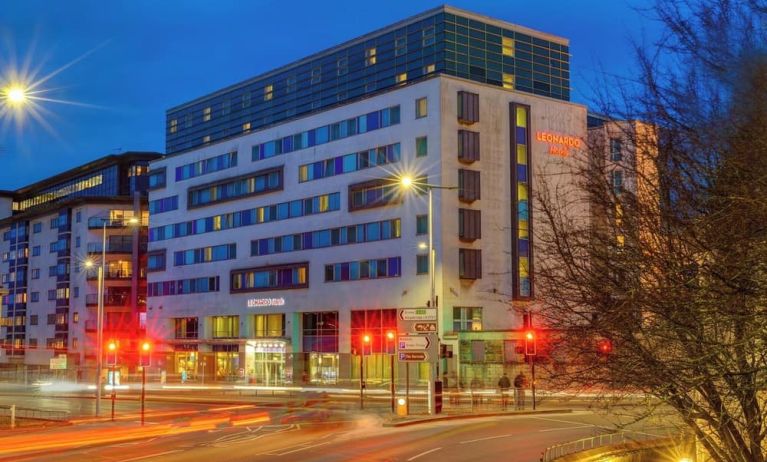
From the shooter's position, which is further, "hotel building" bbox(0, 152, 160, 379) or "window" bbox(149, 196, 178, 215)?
"hotel building" bbox(0, 152, 160, 379)

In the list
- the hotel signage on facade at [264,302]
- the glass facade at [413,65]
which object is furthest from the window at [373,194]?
the hotel signage on facade at [264,302]

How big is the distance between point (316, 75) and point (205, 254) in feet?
78.1

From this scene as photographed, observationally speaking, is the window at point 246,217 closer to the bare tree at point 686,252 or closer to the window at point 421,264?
the window at point 421,264

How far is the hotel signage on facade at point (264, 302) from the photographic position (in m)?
77.6

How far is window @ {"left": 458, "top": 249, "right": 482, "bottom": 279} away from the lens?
65.2 metres

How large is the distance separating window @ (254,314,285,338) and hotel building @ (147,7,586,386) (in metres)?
0.16

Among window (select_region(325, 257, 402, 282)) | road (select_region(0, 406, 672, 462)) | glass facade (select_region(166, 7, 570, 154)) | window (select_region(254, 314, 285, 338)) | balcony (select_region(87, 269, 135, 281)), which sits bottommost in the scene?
road (select_region(0, 406, 672, 462))

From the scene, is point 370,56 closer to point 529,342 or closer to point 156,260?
point 156,260

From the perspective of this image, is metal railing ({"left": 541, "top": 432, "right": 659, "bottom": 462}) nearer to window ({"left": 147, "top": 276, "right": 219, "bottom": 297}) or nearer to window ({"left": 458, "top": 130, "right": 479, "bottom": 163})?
window ({"left": 458, "top": 130, "right": 479, "bottom": 163})

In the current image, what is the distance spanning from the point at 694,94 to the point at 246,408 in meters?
43.1

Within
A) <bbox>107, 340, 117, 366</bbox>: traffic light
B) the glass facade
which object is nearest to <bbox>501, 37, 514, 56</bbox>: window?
the glass facade

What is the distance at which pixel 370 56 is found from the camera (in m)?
92.0

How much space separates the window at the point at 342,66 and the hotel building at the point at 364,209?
0.23 metres

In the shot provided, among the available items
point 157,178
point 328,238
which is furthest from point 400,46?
point 157,178
